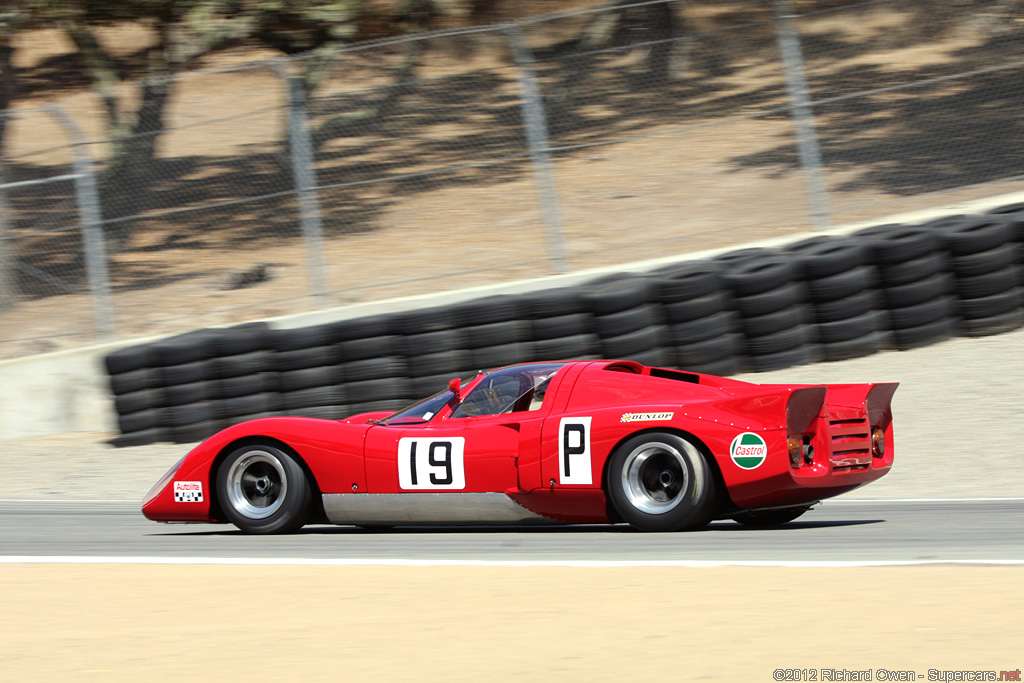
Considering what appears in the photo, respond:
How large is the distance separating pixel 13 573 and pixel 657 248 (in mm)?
7566

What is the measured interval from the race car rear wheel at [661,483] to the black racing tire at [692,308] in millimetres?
4160

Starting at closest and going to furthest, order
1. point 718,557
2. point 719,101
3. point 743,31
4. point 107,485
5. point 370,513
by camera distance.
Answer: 1. point 718,557
2. point 370,513
3. point 107,485
4. point 743,31
5. point 719,101

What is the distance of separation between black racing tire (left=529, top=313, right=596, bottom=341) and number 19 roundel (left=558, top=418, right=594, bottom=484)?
3.82m

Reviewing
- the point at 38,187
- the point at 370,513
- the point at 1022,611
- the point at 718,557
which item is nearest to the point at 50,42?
the point at 38,187

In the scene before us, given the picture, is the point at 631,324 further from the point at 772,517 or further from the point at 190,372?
the point at 190,372

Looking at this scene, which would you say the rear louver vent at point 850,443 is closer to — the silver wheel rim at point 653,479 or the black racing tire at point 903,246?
the silver wheel rim at point 653,479

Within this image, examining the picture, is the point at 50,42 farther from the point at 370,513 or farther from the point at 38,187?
the point at 370,513

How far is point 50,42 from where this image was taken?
70.6ft

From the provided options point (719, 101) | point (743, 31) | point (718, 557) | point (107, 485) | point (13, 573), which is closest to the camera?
point (718, 557)

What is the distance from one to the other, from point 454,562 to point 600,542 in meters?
0.85

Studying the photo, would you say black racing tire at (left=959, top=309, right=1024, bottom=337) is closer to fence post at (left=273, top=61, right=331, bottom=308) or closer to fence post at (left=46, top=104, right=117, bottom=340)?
fence post at (left=273, top=61, right=331, bottom=308)

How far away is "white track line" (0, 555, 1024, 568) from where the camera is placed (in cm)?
530

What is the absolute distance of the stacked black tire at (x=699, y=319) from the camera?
1032cm

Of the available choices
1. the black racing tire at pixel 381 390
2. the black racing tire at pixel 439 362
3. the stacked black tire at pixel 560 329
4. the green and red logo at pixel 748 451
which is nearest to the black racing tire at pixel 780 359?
the stacked black tire at pixel 560 329
